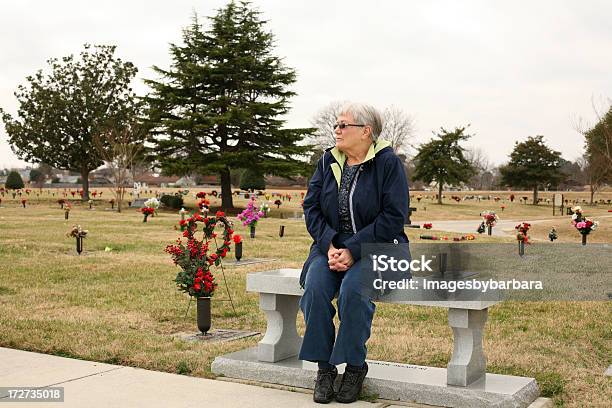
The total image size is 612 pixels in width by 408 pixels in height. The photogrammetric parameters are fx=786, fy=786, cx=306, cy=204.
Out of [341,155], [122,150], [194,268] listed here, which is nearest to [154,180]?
[122,150]

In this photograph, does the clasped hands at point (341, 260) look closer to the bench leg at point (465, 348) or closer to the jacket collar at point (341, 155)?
the jacket collar at point (341, 155)

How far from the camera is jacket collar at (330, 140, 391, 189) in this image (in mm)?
5387

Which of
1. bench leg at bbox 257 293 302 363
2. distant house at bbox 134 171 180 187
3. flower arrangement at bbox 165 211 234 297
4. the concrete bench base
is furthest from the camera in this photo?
distant house at bbox 134 171 180 187

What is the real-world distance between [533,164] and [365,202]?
6801 centimetres

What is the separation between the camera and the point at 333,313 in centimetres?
523

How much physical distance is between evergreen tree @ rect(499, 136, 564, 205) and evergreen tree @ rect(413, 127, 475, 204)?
8.99 meters

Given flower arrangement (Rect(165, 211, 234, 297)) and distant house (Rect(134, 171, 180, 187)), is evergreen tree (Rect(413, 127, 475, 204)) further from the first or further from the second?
distant house (Rect(134, 171, 180, 187))

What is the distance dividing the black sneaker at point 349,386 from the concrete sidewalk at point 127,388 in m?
0.05

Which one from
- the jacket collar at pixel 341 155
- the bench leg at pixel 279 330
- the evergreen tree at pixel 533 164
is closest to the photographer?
the jacket collar at pixel 341 155

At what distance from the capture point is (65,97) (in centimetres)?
5322

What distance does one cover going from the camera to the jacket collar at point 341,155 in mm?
5387

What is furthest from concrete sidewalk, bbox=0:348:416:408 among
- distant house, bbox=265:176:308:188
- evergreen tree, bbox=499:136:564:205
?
distant house, bbox=265:176:308:188

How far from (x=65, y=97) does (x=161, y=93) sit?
1335cm

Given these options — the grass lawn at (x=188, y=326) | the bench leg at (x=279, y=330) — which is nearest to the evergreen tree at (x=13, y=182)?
the grass lawn at (x=188, y=326)
